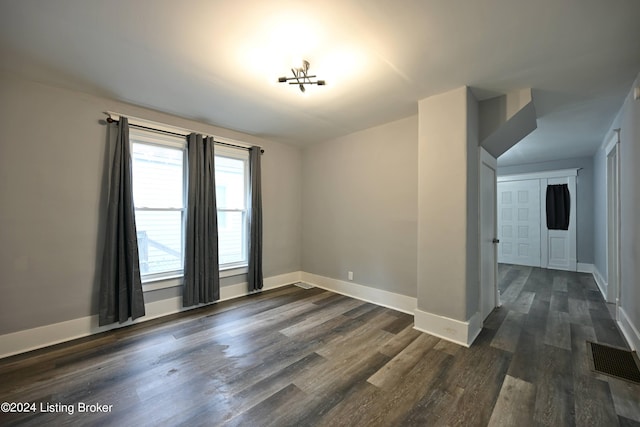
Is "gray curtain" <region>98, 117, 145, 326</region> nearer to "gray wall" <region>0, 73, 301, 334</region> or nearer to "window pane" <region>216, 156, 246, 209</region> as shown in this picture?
"gray wall" <region>0, 73, 301, 334</region>

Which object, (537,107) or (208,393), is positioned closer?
(208,393)

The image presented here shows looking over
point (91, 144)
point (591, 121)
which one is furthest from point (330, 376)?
point (591, 121)

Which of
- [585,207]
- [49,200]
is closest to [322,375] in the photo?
[49,200]

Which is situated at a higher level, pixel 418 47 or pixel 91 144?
pixel 418 47

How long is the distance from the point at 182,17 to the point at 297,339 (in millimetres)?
2769

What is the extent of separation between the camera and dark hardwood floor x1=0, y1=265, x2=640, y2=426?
5.26 feet

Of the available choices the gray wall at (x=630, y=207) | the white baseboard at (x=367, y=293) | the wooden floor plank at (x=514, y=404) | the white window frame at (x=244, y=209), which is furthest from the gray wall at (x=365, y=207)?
the gray wall at (x=630, y=207)

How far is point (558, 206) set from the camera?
229 inches

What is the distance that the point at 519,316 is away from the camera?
315cm

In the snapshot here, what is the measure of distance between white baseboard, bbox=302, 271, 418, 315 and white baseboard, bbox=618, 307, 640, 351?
184cm

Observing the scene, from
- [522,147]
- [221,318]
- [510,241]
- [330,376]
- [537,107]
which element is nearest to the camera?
[330,376]

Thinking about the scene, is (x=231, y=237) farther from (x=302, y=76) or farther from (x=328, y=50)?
(x=328, y=50)

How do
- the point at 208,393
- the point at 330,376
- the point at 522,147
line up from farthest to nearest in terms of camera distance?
1. the point at 522,147
2. the point at 330,376
3. the point at 208,393

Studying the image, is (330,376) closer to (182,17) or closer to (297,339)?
(297,339)
